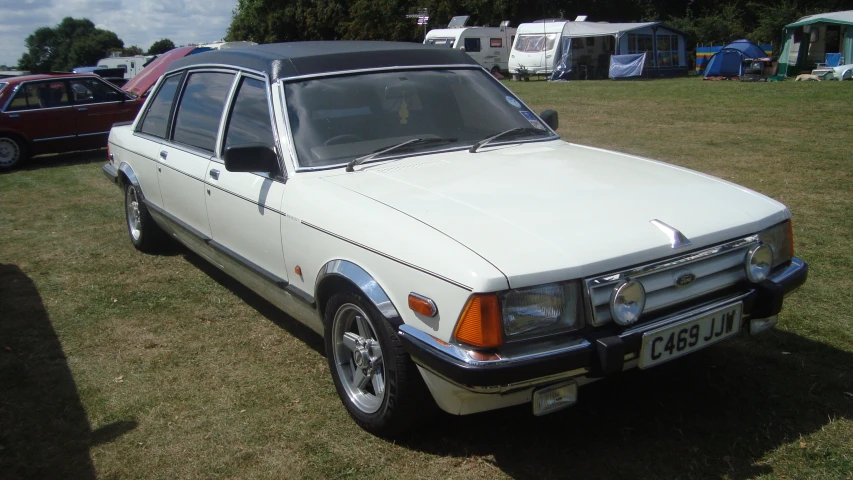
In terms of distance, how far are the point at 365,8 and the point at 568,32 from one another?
24.6 metres

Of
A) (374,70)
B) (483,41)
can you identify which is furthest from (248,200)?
(483,41)

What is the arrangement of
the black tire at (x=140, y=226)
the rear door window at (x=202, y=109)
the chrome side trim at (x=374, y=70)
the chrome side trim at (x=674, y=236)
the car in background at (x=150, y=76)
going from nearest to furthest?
the chrome side trim at (x=674, y=236) → the chrome side trim at (x=374, y=70) → the rear door window at (x=202, y=109) → the black tire at (x=140, y=226) → the car in background at (x=150, y=76)

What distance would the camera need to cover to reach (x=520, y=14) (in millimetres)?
45625

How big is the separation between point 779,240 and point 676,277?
0.75 metres

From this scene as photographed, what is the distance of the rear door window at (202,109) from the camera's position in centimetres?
449

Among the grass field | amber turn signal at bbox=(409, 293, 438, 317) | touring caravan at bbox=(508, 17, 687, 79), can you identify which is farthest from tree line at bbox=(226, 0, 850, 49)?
amber turn signal at bbox=(409, 293, 438, 317)

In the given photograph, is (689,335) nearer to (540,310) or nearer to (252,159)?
(540,310)

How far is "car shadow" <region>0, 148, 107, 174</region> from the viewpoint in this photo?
12.6 meters

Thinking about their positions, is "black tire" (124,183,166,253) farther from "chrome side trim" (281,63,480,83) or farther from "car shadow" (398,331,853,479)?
"car shadow" (398,331,853,479)

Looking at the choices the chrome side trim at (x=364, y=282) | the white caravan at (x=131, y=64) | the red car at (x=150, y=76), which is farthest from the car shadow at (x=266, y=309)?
the white caravan at (x=131, y=64)

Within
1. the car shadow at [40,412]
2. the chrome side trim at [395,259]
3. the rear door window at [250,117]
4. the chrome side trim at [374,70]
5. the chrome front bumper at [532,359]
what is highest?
the chrome side trim at [374,70]

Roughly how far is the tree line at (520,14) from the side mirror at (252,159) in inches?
1478

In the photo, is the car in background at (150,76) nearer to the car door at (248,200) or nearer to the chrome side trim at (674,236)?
the car door at (248,200)

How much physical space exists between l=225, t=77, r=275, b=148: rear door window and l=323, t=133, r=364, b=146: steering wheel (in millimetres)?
313
